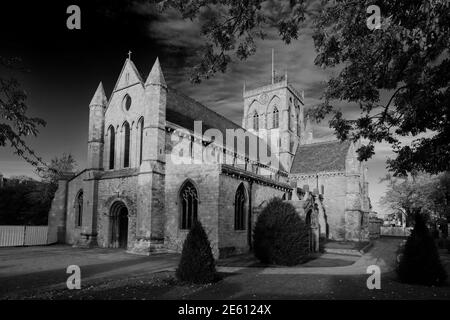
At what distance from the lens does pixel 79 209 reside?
94.5 feet

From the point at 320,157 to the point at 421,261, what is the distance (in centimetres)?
3038

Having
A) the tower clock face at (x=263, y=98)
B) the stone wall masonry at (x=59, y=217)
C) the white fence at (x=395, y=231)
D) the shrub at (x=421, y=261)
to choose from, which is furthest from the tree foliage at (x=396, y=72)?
the white fence at (x=395, y=231)

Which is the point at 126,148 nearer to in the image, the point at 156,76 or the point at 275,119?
the point at 156,76

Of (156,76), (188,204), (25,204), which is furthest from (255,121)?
(25,204)

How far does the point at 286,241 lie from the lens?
17.8 meters

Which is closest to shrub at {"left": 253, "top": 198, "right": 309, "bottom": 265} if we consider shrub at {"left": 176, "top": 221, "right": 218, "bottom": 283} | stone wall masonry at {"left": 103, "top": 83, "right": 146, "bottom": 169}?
shrub at {"left": 176, "top": 221, "right": 218, "bottom": 283}

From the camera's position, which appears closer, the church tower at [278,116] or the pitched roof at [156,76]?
the pitched roof at [156,76]

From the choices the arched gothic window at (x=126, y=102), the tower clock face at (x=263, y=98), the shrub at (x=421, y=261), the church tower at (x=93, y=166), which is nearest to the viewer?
the shrub at (x=421, y=261)

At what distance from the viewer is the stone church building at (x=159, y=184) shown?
2202 centimetres

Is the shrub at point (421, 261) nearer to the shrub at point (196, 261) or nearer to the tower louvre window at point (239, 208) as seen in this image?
the shrub at point (196, 261)

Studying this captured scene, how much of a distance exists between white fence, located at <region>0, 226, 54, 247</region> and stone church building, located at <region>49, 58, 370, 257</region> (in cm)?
87

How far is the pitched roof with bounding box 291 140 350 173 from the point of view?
131 feet

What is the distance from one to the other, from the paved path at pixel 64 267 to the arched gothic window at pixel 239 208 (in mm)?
4812

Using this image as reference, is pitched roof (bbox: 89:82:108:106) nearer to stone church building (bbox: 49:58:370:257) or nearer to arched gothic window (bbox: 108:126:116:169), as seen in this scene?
stone church building (bbox: 49:58:370:257)
